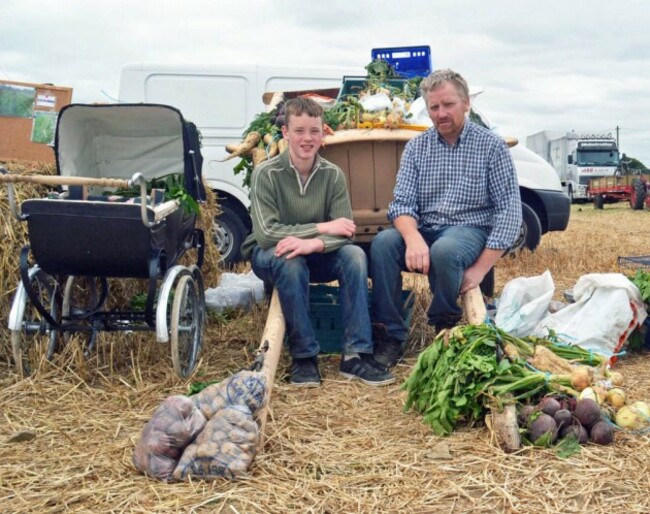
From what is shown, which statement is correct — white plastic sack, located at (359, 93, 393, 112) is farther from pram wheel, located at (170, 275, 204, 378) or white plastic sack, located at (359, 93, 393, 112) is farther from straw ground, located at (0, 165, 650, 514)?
straw ground, located at (0, 165, 650, 514)

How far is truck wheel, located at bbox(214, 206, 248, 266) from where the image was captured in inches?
343

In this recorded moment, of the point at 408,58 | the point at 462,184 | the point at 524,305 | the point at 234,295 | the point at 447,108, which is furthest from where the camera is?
the point at 408,58

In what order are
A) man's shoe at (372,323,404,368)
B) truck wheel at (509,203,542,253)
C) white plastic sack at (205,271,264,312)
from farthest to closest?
truck wheel at (509,203,542,253) → white plastic sack at (205,271,264,312) → man's shoe at (372,323,404,368)

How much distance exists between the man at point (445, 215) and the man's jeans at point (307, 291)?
0.21 m

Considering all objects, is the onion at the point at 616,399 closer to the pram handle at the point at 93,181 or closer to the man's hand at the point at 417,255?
the man's hand at the point at 417,255

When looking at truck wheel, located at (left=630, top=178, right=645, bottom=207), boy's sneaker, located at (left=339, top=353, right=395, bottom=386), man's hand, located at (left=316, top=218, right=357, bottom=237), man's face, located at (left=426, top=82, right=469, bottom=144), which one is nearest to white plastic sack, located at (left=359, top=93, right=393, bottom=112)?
man's face, located at (left=426, top=82, right=469, bottom=144)

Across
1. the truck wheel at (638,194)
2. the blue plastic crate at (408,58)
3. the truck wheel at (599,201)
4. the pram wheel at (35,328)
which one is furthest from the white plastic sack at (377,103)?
the truck wheel at (599,201)

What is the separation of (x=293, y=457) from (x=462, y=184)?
7.01 ft

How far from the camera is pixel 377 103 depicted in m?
5.52

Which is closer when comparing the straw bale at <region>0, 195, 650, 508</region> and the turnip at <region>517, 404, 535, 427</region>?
the straw bale at <region>0, 195, 650, 508</region>

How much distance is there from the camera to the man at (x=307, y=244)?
168 inches

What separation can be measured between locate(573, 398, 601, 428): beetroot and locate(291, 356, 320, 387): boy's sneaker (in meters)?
1.51

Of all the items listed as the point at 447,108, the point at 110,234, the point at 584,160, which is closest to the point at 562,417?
the point at 447,108

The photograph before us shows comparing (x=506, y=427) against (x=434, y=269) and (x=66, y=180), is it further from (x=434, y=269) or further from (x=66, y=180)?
(x=66, y=180)
